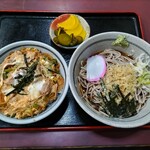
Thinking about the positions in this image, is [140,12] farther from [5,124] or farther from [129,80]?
[5,124]

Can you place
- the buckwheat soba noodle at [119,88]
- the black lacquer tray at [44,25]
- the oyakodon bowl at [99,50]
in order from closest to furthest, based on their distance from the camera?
the oyakodon bowl at [99,50]
the buckwheat soba noodle at [119,88]
the black lacquer tray at [44,25]

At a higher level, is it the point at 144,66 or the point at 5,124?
the point at 144,66

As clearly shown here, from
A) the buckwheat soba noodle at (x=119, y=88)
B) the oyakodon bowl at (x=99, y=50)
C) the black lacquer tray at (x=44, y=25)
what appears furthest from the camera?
the black lacquer tray at (x=44, y=25)

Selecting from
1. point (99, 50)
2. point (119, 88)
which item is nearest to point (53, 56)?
point (99, 50)

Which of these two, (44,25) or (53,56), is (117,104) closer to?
(53,56)

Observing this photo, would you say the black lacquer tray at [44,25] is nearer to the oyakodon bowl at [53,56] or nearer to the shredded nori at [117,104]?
the oyakodon bowl at [53,56]

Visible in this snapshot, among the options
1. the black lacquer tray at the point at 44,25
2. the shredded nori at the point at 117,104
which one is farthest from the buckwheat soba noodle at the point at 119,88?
the black lacquer tray at the point at 44,25

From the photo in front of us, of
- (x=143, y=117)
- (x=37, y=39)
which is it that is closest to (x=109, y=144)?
(x=143, y=117)
